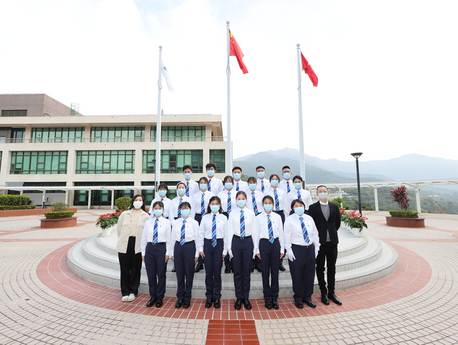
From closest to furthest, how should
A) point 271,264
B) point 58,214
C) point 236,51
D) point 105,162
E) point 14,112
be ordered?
point 271,264 → point 236,51 → point 58,214 → point 105,162 → point 14,112

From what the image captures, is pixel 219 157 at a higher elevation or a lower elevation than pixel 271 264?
higher

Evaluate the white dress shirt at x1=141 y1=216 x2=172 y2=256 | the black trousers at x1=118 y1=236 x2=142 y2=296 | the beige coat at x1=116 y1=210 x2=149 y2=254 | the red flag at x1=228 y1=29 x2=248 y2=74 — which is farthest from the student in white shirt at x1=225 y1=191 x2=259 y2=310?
the red flag at x1=228 y1=29 x2=248 y2=74

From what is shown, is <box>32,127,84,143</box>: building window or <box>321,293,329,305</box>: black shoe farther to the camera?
<box>32,127,84,143</box>: building window

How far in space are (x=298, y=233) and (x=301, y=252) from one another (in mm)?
361

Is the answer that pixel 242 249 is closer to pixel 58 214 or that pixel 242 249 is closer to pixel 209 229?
pixel 209 229

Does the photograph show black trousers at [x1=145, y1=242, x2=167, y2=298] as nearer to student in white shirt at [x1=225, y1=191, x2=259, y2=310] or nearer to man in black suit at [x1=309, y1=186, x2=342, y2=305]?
student in white shirt at [x1=225, y1=191, x2=259, y2=310]

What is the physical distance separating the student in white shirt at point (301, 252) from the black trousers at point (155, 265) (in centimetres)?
246

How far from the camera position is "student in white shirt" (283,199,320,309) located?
4242 mm

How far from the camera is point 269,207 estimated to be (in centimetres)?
441

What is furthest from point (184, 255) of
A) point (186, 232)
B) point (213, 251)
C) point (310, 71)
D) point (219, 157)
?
point (219, 157)

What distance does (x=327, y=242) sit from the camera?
4.49m

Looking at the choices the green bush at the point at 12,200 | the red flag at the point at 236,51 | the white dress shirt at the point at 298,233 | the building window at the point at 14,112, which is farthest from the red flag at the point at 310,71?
the building window at the point at 14,112

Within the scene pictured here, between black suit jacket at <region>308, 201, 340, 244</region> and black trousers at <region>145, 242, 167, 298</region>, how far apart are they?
10.4 feet

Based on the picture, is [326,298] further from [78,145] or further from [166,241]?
[78,145]
